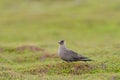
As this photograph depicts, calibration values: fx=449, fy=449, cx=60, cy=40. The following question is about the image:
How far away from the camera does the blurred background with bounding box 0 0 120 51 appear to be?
149ft

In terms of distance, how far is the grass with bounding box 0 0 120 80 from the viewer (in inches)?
790

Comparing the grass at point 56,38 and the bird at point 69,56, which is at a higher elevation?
the grass at point 56,38

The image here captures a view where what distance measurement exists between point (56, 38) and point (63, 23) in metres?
6.56

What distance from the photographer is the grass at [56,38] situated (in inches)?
790

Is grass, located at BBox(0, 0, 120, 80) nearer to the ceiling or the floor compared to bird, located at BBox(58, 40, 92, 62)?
nearer to the ceiling

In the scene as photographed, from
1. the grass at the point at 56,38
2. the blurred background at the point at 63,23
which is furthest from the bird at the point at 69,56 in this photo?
the blurred background at the point at 63,23

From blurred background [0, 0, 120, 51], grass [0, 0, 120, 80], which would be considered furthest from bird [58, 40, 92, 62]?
Answer: blurred background [0, 0, 120, 51]

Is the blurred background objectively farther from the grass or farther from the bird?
the bird

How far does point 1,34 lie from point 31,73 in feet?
91.8

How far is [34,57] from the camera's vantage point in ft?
86.0

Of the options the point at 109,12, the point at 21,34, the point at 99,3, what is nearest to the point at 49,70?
the point at 21,34

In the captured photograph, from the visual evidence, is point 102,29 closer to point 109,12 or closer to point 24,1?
point 109,12

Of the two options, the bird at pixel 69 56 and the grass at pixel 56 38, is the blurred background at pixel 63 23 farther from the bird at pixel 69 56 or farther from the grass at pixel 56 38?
the bird at pixel 69 56

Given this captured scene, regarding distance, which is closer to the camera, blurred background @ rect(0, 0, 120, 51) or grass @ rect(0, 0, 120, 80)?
grass @ rect(0, 0, 120, 80)
